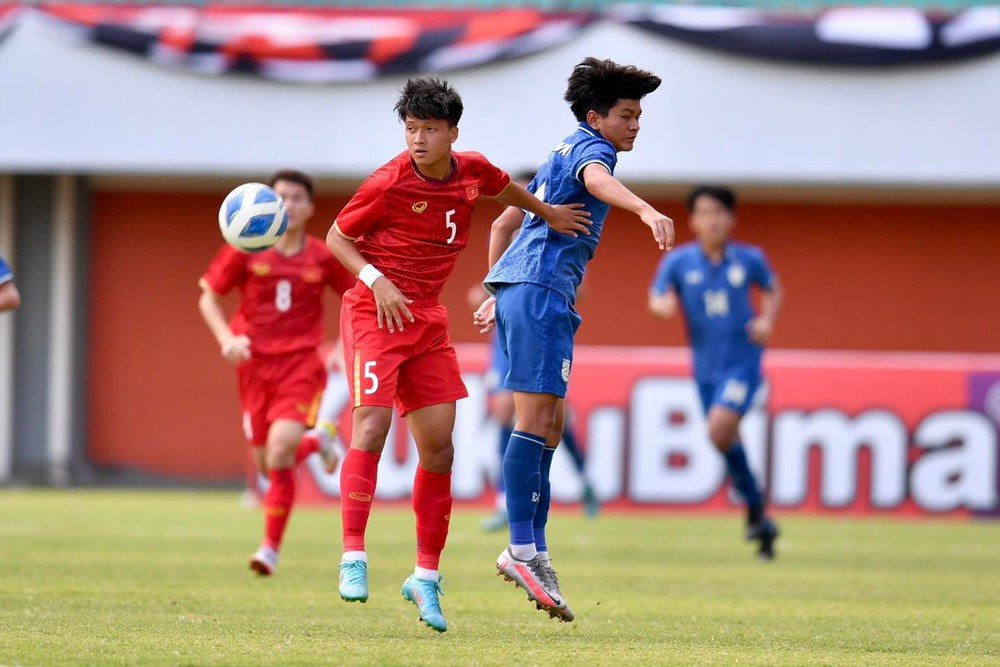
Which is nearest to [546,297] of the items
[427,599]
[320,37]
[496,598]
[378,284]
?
[378,284]

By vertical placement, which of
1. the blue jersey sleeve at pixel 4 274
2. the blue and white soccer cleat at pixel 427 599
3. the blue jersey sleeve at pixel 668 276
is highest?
the blue jersey sleeve at pixel 668 276

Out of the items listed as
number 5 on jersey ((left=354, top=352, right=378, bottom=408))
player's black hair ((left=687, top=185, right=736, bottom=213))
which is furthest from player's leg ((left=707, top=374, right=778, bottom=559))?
number 5 on jersey ((left=354, top=352, right=378, bottom=408))

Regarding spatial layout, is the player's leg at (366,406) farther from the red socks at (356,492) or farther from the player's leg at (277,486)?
the player's leg at (277,486)

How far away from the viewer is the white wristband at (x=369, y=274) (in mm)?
6312

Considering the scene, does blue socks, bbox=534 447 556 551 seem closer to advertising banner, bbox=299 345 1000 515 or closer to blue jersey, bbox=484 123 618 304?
blue jersey, bbox=484 123 618 304

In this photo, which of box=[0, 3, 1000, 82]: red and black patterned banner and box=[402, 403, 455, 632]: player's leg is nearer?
box=[402, 403, 455, 632]: player's leg

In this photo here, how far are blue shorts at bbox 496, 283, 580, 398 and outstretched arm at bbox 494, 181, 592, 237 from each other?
26 cm

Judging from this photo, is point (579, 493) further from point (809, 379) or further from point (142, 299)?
point (142, 299)

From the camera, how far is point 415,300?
652 centimetres

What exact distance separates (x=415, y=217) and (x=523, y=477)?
1.12m

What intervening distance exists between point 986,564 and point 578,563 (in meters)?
2.69

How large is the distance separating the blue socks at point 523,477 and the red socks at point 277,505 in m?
2.42

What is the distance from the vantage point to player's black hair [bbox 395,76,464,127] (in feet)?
20.4

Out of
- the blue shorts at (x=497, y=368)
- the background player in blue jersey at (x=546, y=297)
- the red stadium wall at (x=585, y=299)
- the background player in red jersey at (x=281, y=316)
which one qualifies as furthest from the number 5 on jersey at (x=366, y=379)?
Answer: the red stadium wall at (x=585, y=299)
